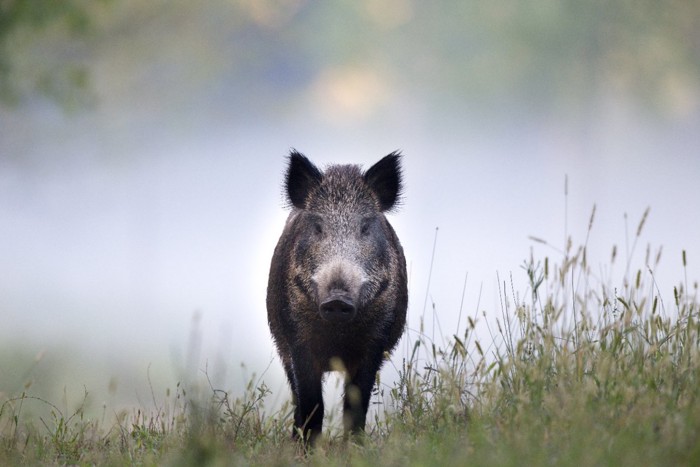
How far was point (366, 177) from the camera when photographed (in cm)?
690

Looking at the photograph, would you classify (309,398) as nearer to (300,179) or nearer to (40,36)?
(300,179)

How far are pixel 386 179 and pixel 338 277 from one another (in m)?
1.27

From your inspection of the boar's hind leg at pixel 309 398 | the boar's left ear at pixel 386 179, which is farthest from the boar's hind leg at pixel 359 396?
the boar's left ear at pixel 386 179

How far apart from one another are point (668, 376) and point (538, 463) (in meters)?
1.63

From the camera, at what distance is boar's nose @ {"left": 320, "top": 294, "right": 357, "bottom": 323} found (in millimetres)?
5820

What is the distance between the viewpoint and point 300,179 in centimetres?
689

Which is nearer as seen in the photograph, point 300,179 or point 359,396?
point 359,396

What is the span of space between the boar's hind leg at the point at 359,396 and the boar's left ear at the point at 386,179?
50.4 inches

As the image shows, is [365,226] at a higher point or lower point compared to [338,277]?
higher

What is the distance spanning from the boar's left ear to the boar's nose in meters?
1.35

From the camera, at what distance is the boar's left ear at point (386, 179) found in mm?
6914

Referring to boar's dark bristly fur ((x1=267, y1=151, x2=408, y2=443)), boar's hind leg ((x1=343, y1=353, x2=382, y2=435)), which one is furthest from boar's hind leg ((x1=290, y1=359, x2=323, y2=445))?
boar's hind leg ((x1=343, y1=353, x2=382, y2=435))

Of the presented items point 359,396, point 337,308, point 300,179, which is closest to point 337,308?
point 337,308

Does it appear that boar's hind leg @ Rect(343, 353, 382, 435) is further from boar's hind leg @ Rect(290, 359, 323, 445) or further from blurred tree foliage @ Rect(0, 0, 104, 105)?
blurred tree foliage @ Rect(0, 0, 104, 105)
